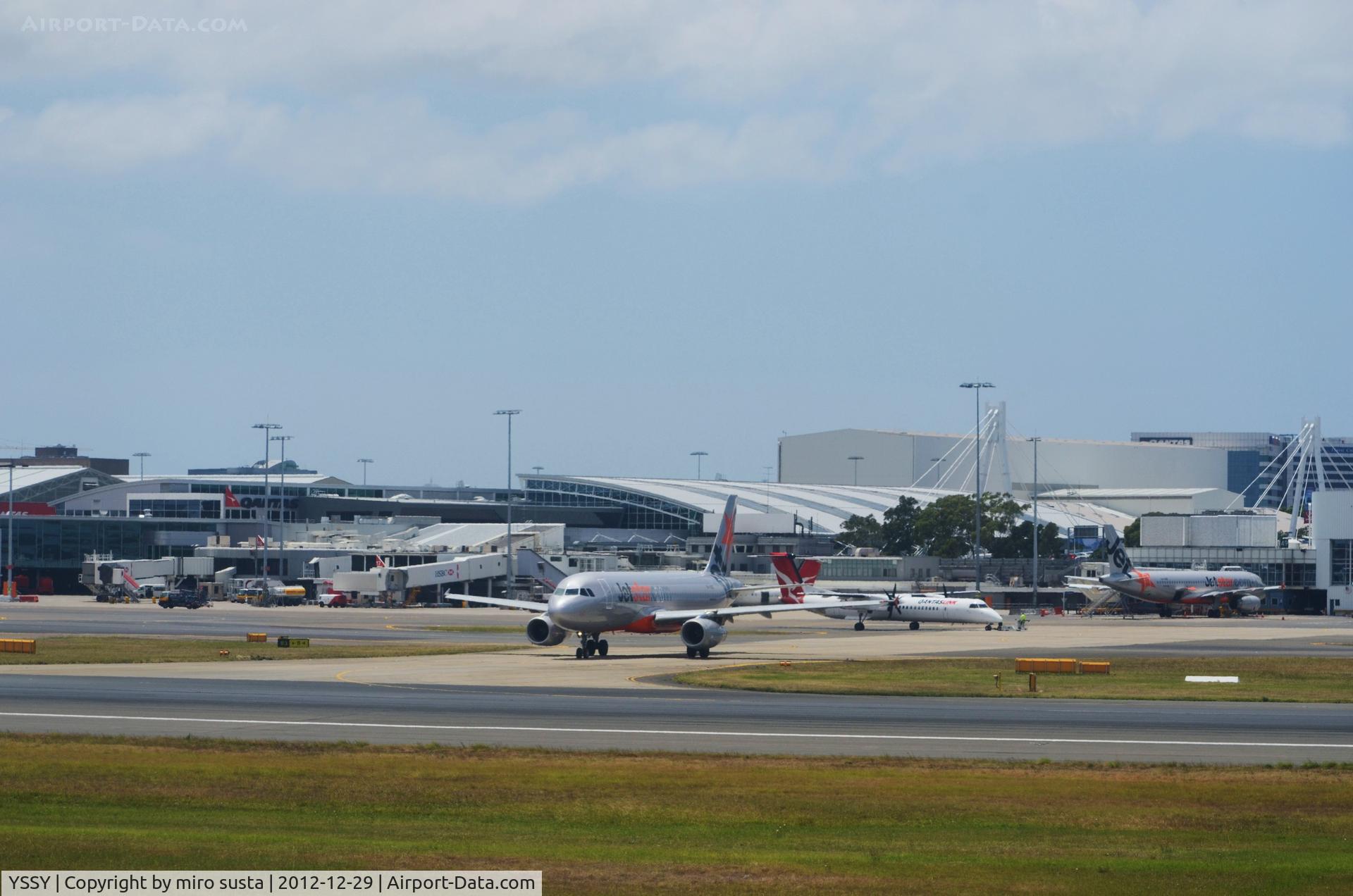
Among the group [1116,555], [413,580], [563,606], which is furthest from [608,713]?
[413,580]

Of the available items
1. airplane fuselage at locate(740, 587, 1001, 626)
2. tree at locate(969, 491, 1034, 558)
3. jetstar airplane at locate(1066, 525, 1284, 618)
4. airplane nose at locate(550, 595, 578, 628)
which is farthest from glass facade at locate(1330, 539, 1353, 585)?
airplane nose at locate(550, 595, 578, 628)

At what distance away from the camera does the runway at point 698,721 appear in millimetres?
31812

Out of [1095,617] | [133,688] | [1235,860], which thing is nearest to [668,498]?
[1095,617]

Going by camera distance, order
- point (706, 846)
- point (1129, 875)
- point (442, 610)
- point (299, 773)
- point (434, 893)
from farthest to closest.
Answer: point (442, 610), point (299, 773), point (706, 846), point (1129, 875), point (434, 893)

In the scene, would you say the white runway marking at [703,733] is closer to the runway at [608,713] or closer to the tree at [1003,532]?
the runway at [608,713]

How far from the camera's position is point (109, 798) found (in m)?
23.7

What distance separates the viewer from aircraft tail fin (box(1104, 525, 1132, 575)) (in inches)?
4813

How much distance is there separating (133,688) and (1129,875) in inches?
1332

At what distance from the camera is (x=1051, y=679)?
172ft

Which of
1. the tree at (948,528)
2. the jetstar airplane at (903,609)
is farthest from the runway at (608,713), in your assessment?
the tree at (948,528)

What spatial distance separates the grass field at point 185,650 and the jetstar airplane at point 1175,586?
6420 centimetres

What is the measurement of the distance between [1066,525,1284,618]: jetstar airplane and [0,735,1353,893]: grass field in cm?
9814

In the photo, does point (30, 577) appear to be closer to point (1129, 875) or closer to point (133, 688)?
point (133, 688)

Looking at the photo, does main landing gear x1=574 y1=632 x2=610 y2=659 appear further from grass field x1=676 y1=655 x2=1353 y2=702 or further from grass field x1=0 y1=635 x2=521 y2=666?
grass field x1=676 y1=655 x2=1353 y2=702
